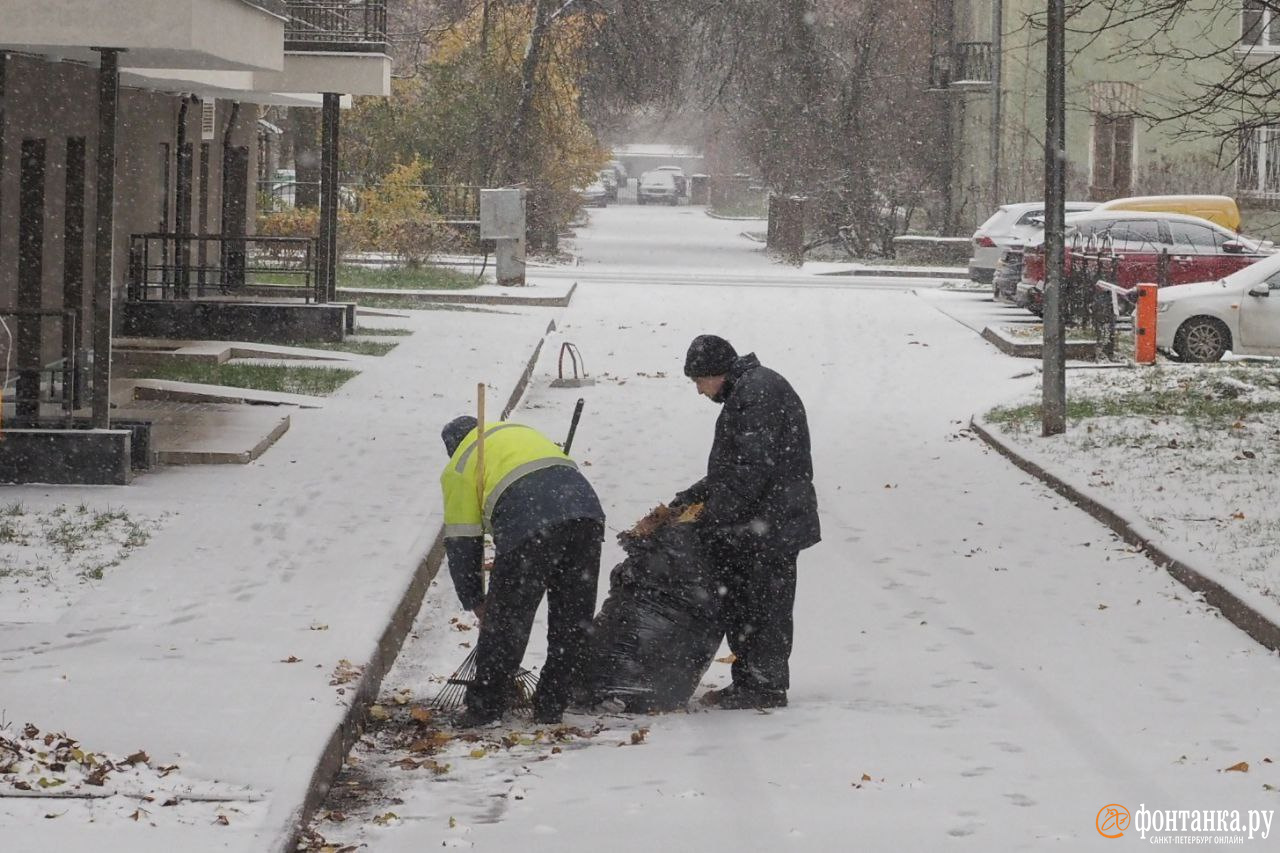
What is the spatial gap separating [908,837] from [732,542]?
208cm

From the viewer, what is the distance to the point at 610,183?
290 feet

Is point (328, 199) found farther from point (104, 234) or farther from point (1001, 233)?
point (1001, 233)

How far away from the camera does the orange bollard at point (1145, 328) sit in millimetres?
20562

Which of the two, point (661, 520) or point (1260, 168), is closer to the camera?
point (661, 520)

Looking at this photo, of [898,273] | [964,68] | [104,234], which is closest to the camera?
[104,234]

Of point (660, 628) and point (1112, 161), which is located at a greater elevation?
point (1112, 161)

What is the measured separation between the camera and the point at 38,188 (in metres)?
17.5

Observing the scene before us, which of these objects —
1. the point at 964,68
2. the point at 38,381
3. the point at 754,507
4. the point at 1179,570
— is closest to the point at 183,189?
the point at 38,381

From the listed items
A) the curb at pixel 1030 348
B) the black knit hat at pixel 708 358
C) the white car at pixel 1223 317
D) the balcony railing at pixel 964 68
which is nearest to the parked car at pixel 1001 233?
the curb at pixel 1030 348

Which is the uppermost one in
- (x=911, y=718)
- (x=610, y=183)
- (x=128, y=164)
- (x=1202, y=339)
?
(x=610, y=183)

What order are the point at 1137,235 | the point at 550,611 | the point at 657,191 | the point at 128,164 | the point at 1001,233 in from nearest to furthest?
the point at 550,611 < the point at 128,164 < the point at 1137,235 < the point at 1001,233 < the point at 657,191

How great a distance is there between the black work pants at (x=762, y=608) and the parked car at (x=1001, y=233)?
78.5 feet

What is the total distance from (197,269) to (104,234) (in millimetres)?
9682

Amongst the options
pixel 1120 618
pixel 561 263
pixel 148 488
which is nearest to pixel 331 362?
pixel 148 488
